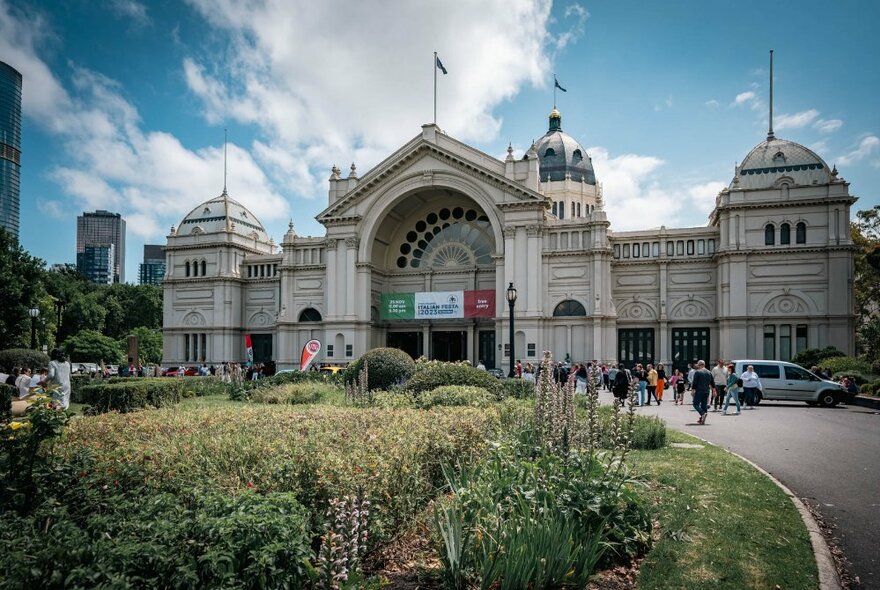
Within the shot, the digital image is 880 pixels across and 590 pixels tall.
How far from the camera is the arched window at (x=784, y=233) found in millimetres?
37969

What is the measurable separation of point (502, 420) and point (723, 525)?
481cm

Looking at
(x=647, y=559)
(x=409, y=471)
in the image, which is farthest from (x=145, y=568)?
(x=647, y=559)

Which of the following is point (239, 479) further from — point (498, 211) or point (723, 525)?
point (498, 211)

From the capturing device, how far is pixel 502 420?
453 inches

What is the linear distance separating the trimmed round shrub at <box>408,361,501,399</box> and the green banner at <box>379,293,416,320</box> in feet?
81.4

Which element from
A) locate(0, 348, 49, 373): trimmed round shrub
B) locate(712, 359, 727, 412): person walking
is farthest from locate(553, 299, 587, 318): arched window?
locate(0, 348, 49, 373): trimmed round shrub

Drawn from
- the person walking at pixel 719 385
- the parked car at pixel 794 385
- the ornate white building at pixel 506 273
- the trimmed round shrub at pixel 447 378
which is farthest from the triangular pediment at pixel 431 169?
the trimmed round shrub at pixel 447 378

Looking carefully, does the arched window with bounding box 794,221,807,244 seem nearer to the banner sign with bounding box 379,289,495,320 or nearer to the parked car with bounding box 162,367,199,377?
the banner sign with bounding box 379,289,495,320

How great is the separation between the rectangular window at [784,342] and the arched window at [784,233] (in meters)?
5.37

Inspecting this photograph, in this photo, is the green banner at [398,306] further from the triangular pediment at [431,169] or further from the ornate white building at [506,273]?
the triangular pediment at [431,169]

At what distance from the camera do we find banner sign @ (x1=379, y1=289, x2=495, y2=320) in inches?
1665

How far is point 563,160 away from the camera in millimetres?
66188

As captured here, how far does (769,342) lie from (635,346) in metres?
8.21

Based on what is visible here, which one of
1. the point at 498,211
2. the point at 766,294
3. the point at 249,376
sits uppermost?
the point at 498,211
